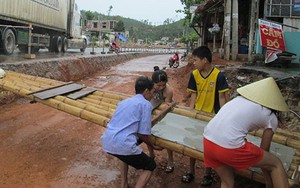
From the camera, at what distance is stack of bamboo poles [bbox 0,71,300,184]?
3198 millimetres

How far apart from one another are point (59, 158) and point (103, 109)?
109 centimetres

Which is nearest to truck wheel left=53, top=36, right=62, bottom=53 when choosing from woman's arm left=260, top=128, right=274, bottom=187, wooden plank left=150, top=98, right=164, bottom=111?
wooden plank left=150, top=98, right=164, bottom=111

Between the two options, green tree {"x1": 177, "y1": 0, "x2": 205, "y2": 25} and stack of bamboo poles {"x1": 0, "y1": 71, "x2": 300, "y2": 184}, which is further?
green tree {"x1": 177, "y1": 0, "x2": 205, "y2": 25}

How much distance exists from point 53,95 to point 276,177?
3494 mm

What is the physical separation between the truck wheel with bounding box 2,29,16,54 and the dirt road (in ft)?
21.3

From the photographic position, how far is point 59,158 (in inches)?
183

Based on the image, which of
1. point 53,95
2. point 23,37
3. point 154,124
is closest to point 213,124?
point 154,124

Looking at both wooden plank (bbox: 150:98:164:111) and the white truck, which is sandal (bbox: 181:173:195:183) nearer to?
wooden plank (bbox: 150:98:164:111)

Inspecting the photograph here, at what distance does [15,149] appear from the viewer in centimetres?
488

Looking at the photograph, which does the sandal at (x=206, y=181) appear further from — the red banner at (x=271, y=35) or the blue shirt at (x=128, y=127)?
the red banner at (x=271, y=35)

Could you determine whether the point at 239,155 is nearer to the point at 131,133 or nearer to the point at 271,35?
the point at 131,133

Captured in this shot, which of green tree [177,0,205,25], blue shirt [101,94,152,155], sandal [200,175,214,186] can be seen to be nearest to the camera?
blue shirt [101,94,152,155]

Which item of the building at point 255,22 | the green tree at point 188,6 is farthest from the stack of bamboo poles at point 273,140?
the green tree at point 188,6

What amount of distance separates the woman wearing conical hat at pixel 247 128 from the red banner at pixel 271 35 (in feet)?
23.0
